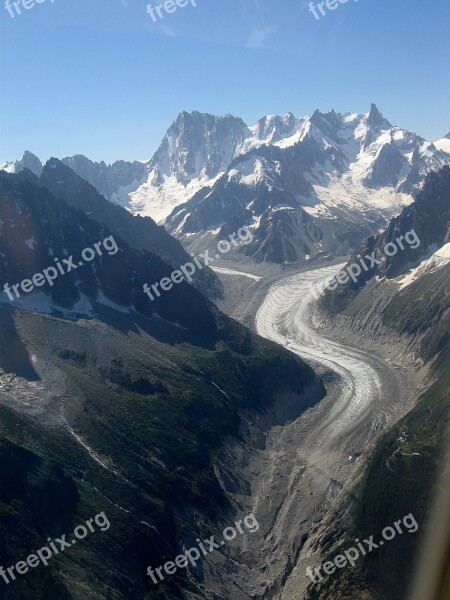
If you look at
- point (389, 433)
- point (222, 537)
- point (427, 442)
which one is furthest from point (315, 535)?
point (389, 433)

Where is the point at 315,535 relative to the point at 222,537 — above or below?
below

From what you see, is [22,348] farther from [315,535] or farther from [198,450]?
[315,535]

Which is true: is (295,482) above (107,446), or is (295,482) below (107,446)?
below

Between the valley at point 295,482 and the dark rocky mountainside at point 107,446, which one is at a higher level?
the dark rocky mountainside at point 107,446

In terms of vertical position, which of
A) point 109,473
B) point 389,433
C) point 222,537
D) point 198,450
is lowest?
point 389,433

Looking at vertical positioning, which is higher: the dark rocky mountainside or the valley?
the dark rocky mountainside

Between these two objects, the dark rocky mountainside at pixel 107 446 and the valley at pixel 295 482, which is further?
the valley at pixel 295 482

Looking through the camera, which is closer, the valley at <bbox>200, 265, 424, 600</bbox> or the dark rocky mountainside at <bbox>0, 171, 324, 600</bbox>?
the dark rocky mountainside at <bbox>0, 171, 324, 600</bbox>

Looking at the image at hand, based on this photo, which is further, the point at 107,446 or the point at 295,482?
the point at 295,482

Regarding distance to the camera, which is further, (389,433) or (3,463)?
(389,433)

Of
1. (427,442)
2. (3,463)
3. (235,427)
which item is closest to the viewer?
(3,463)

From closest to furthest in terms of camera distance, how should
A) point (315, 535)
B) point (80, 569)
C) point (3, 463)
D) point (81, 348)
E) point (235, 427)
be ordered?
point (80, 569) → point (3, 463) → point (315, 535) → point (235, 427) → point (81, 348)
